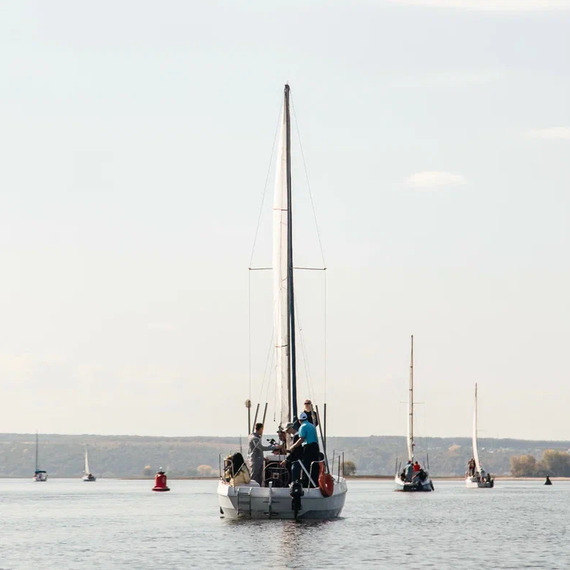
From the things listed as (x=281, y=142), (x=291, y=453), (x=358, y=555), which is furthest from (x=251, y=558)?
(x=281, y=142)

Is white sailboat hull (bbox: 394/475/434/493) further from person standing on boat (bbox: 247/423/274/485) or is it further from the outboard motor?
the outboard motor

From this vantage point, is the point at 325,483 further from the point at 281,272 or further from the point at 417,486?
the point at 417,486

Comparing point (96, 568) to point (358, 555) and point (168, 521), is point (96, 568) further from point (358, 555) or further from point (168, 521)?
point (168, 521)

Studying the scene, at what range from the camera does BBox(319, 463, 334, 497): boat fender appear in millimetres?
49562

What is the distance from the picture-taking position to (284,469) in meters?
50.9

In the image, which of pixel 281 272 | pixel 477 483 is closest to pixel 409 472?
pixel 477 483

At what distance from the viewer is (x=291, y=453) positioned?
49062mm

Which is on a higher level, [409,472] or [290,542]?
[409,472]

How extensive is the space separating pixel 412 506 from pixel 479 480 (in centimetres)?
5897

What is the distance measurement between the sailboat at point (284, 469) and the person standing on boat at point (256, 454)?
0.30 meters

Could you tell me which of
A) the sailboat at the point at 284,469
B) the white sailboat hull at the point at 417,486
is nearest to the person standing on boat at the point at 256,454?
the sailboat at the point at 284,469

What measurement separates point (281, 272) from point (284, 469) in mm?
9061

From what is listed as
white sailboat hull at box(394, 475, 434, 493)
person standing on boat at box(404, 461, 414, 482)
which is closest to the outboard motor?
→ white sailboat hull at box(394, 475, 434, 493)

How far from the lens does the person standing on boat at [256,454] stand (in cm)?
5041
